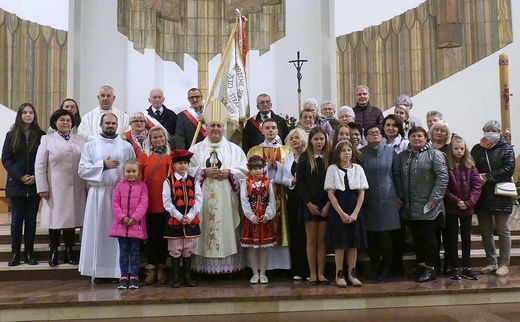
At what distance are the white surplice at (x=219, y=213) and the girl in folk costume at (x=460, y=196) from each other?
1.90 metres

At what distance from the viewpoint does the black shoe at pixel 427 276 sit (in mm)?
4980

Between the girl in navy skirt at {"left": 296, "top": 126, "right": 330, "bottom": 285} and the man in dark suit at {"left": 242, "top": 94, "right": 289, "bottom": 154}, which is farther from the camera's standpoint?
the man in dark suit at {"left": 242, "top": 94, "right": 289, "bottom": 154}

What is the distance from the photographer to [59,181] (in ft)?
17.3

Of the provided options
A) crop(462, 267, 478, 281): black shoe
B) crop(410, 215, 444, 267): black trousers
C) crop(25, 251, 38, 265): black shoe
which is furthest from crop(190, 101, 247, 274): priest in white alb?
crop(462, 267, 478, 281): black shoe

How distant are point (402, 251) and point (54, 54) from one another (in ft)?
23.9

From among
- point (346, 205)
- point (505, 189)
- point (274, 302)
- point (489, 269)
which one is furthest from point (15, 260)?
point (505, 189)

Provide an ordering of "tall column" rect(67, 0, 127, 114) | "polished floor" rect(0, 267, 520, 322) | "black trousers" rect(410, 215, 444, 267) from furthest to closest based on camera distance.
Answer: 1. "tall column" rect(67, 0, 127, 114)
2. "black trousers" rect(410, 215, 444, 267)
3. "polished floor" rect(0, 267, 520, 322)

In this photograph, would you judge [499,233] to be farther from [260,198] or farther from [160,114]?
[160,114]

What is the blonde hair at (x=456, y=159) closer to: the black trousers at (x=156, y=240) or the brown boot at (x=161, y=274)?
the black trousers at (x=156, y=240)

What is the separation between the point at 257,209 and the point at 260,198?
101 mm

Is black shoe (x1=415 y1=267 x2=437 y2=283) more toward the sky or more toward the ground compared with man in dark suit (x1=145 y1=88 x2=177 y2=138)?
more toward the ground

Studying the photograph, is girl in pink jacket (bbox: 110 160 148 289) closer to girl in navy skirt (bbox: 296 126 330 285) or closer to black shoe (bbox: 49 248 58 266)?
black shoe (bbox: 49 248 58 266)

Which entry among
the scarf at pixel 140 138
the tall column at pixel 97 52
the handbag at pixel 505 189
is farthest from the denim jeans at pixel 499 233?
the tall column at pixel 97 52

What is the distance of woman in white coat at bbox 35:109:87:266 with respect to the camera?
5230 millimetres
